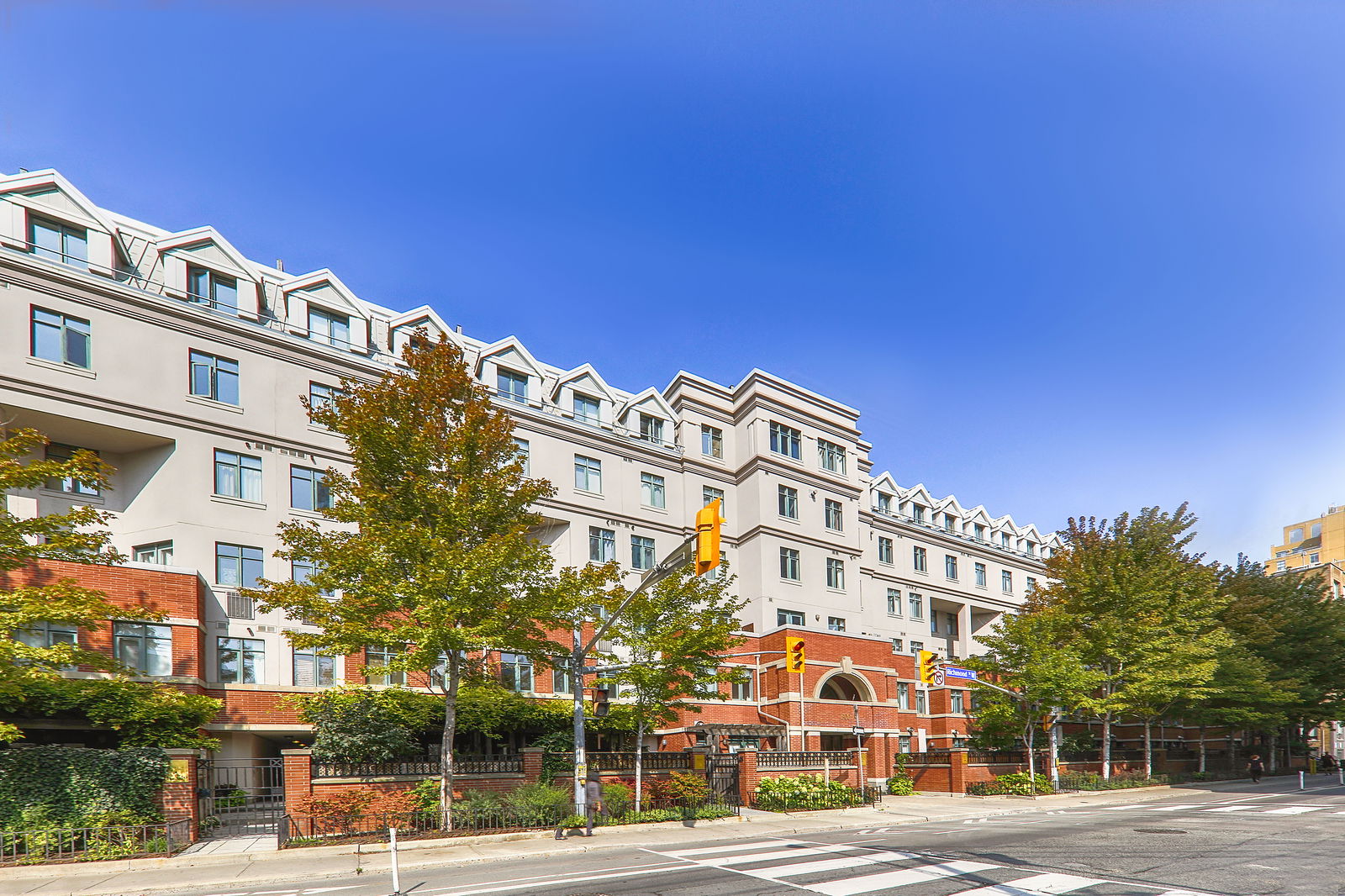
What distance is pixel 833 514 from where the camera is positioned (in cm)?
5134

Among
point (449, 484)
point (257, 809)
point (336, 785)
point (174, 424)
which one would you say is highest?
point (174, 424)

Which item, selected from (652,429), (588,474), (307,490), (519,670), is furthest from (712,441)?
(307,490)

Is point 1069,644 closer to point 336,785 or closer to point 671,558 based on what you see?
point 671,558

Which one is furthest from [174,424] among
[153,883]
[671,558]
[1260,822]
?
[1260,822]

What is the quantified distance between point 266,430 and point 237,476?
2102mm

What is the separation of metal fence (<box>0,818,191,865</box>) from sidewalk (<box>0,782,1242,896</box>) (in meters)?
0.37

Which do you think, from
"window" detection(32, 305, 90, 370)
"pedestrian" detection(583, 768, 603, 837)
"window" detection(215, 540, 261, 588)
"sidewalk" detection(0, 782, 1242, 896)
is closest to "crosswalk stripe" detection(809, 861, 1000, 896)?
"sidewalk" detection(0, 782, 1242, 896)

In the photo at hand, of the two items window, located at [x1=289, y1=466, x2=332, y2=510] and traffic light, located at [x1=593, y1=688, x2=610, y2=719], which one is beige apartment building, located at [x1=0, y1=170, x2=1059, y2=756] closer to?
window, located at [x1=289, y1=466, x2=332, y2=510]

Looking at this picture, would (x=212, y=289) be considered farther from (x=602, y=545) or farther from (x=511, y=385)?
(x=602, y=545)

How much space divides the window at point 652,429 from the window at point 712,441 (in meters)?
2.63

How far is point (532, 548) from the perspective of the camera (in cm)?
2292

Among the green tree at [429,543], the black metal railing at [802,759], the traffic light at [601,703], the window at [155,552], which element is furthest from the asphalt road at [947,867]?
the window at [155,552]

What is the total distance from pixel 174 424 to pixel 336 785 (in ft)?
54.2

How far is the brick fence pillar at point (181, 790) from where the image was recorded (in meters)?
20.9
